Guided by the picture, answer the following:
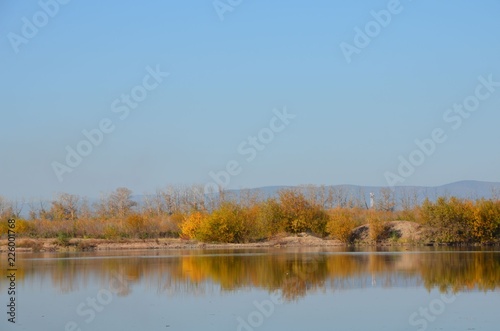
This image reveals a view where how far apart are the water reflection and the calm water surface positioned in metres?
0.04

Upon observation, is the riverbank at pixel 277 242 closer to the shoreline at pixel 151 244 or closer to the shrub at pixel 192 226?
the shoreline at pixel 151 244

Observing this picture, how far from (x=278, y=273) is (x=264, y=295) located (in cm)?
583

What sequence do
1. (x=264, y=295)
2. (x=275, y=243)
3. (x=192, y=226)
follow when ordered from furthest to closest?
(x=192, y=226) → (x=275, y=243) → (x=264, y=295)

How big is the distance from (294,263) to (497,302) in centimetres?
1351

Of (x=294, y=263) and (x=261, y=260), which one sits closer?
(x=294, y=263)

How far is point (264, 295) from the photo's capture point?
21297 millimetres

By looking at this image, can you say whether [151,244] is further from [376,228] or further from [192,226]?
[376,228]

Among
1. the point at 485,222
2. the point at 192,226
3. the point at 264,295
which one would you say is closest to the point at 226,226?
the point at 192,226

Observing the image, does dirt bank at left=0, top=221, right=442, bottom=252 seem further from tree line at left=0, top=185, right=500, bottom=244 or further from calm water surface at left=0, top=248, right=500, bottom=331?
calm water surface at left=0, top=248, right=500, bottom=331

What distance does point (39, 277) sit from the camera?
2809 centimetres

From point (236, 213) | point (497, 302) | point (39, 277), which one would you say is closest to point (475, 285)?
point (497, 302)

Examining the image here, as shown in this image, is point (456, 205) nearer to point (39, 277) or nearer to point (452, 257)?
point (452, 257)

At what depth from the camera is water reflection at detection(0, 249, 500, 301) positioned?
2338 centimetres

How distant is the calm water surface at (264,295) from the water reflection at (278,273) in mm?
37
